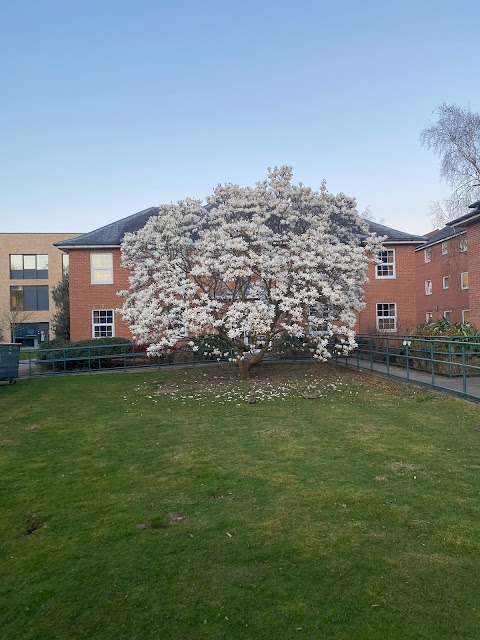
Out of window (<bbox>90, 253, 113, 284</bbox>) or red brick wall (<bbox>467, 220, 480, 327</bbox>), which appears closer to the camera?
red brick wall (<bbox>467, 220, 480, 327</bbox>)

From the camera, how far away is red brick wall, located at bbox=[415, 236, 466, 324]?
29.0 m

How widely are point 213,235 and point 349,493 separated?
9527 mm

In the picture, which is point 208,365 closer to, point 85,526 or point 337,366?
point 337,366

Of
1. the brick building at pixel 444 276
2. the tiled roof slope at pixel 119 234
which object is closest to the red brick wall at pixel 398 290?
the tiled roof slope at pixel 119 234

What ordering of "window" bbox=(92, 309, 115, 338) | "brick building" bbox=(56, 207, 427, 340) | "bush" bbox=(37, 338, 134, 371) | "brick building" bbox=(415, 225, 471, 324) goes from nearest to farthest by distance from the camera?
"bush" bbox=(37, 338, 134, 371), "brick building" bbox=(56, 207, 427, 340), "window" bbox=(92, 309, 115, 338), "brick building" bbox=(415, 225, 471, 324)

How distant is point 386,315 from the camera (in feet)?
80.0

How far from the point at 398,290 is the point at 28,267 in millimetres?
34271

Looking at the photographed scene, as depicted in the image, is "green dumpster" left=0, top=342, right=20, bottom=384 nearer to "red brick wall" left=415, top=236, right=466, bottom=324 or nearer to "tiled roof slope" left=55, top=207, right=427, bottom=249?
"tiled roof slope" left=55, top=207, right=427, bottom=249

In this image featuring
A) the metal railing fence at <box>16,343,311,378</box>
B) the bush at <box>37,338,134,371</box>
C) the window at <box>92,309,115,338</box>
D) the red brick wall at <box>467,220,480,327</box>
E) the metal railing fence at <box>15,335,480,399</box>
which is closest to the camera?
the metal railing fence at <box>15,335,480,399</box>

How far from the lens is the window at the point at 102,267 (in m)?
23.6

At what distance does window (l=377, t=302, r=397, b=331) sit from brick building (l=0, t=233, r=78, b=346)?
1197 inches

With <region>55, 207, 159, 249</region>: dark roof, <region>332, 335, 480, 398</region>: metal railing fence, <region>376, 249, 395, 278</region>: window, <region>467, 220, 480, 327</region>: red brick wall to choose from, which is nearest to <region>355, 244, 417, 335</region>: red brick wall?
<region>376, 249, 395, 278</region>: window

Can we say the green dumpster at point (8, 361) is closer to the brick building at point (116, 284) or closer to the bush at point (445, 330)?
the brick building at point (116, 284)

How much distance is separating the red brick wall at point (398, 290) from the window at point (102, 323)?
40.1ft
